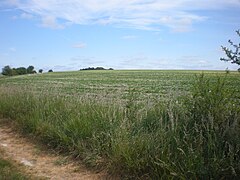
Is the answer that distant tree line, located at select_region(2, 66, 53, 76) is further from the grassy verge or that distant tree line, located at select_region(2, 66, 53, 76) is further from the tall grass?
the grassy verge

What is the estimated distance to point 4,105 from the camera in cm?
1244

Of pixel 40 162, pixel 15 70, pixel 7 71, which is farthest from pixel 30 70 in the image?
pixel 40 162

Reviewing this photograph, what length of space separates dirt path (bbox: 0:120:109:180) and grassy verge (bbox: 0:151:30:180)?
0.72 feet

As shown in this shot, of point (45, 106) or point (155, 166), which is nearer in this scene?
point (155, 166)

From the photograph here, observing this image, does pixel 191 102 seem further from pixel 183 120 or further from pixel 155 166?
pixel 155 166

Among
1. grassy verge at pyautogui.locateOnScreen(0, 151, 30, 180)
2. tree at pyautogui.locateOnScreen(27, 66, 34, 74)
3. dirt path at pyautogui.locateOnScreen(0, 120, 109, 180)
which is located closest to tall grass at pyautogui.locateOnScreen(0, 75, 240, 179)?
dirt path at pyautogui.locateOnScreen(0, 120, 109, 180)

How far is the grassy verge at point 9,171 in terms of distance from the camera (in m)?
5.95

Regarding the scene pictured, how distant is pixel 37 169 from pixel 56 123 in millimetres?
2100

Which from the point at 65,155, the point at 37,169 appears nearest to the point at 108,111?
the point at 65,155

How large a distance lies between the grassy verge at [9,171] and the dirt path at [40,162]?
0.22 metres

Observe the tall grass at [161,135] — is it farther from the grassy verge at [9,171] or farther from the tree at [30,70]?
the tree at [30,70]

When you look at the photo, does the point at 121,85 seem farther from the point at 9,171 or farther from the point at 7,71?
the point at 7,71

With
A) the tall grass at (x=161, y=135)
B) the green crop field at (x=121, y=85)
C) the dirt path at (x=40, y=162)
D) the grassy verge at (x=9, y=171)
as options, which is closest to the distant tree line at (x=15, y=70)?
the green crop field at (x=121, y=85)

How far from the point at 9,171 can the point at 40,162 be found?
0.91 meters
